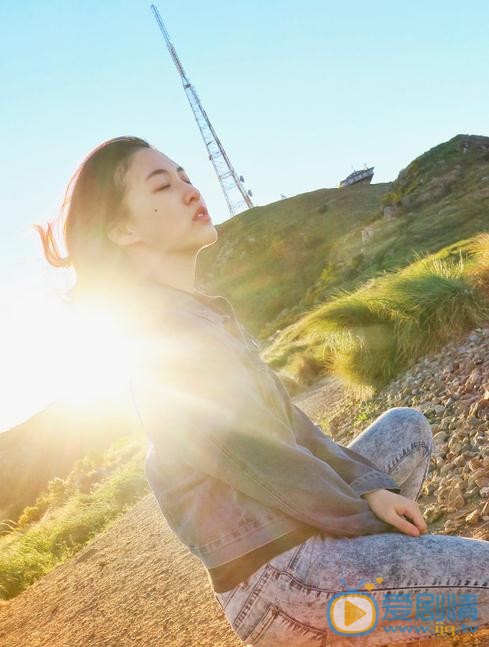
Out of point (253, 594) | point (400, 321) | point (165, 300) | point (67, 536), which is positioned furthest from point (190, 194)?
point (67, 536)

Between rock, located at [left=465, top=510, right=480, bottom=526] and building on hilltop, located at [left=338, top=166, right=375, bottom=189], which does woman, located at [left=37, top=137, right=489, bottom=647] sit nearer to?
rock, located at [left=465, top=510, right=480, bottom=526]

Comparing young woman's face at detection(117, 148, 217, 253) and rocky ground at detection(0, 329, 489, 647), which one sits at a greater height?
→ young woman's face at detection(117, 148, 217, 253)

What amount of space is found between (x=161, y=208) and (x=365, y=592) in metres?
1.24

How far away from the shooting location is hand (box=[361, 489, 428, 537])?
4.32ft

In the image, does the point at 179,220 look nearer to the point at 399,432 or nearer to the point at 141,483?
the point at 399,432

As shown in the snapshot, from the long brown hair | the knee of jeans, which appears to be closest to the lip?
the long brown hair

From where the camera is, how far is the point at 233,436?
1299mm

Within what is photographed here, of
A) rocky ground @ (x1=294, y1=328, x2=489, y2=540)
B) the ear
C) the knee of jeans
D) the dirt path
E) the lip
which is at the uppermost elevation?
the ear

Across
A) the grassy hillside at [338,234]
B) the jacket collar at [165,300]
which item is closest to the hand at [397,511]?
the jacket collar at [165,300]

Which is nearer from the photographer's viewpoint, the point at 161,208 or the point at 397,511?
the point at 397,511

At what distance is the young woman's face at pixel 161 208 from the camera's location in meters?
1.72

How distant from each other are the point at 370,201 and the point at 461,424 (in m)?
38.9

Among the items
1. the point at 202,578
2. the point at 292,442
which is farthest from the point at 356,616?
the point at 202,578

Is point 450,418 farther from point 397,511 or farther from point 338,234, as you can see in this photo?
point 338,234
